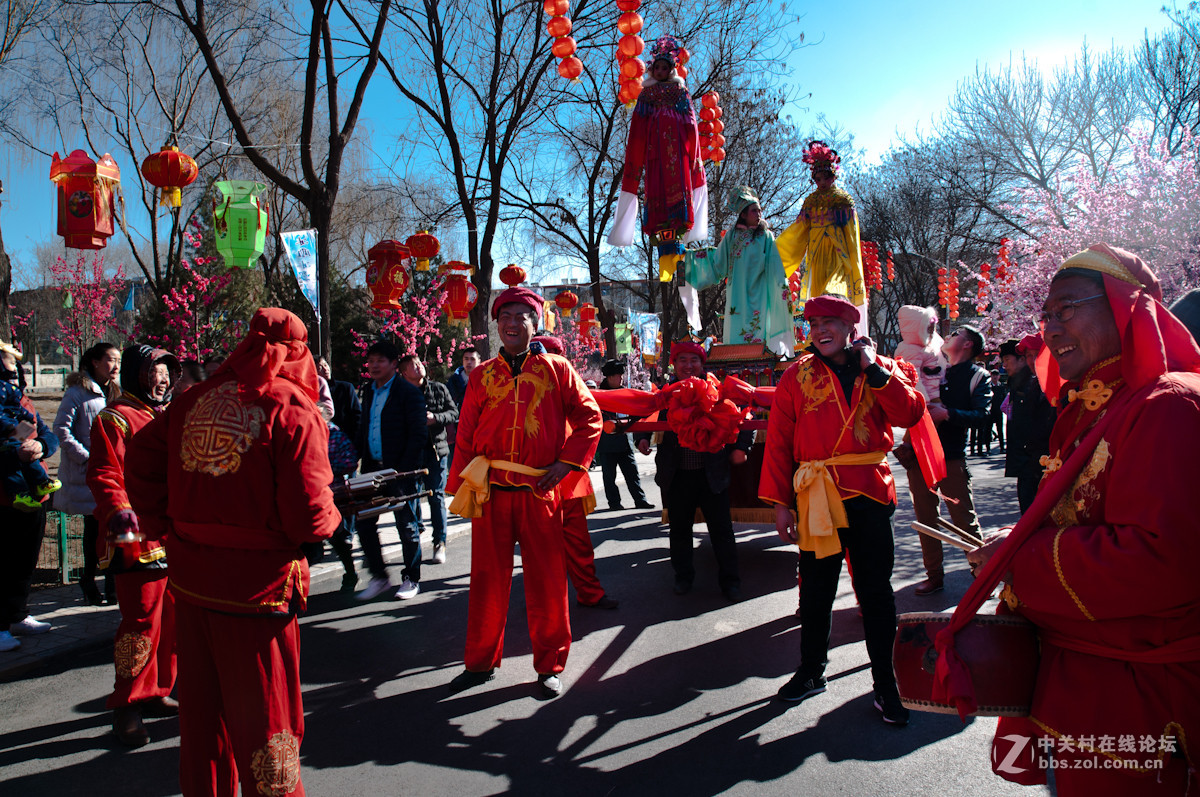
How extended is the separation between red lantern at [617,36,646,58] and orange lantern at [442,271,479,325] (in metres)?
5.28

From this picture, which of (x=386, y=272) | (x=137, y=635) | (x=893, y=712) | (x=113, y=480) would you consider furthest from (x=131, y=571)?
(x=386, y=272)

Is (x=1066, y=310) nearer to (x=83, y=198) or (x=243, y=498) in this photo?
(x=243, y=498)

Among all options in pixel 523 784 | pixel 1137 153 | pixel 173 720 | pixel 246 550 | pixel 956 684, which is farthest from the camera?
pixel 1137 153

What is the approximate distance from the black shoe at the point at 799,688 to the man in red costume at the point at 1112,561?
185 cm

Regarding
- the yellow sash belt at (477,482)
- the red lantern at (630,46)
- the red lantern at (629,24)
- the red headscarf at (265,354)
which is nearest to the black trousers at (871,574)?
the yellow sash belt at (477,482)

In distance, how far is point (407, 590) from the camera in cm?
573

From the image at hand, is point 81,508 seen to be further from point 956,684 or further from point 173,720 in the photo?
point 956,684

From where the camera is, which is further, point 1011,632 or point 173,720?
point 173,720

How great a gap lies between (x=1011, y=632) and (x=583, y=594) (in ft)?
12.9

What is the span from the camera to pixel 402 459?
5812 mm

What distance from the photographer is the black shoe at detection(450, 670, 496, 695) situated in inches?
153

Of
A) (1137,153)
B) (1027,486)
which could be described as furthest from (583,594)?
(1137,153)

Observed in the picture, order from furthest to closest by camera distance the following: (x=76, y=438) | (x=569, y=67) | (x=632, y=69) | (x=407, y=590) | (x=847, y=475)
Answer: (x=569, y=67)
(x=632, y=69)
(x=407, y=590)
(x=76, y=438)
(x=847, y=475)

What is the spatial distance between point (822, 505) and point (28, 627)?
532 cm
